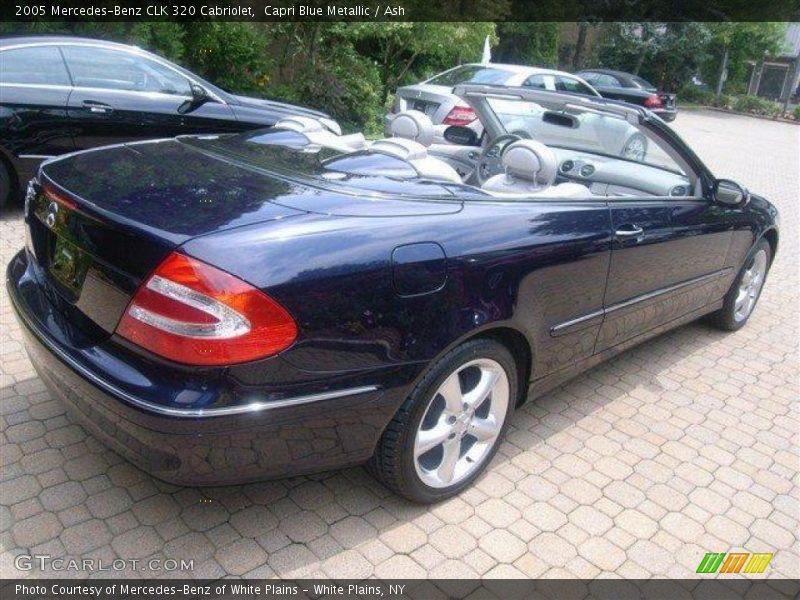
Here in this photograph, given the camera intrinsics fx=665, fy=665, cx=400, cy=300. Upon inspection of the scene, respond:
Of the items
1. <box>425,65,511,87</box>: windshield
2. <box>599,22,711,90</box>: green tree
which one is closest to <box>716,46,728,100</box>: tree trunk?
<box>599,22,711,90</box>: green tree

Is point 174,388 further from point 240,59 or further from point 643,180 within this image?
point 240,59

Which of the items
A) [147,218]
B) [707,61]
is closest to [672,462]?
[147,218]

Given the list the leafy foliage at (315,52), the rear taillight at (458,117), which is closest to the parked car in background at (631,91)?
the leafy foliage at (315,52)

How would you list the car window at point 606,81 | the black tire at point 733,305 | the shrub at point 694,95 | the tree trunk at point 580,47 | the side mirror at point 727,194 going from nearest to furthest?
the side mirror at point 727,194 < the black tire at point 733,305 < the car window at point 606,81 < the tree trunk at point 580,47 < the shrub at point 694,95

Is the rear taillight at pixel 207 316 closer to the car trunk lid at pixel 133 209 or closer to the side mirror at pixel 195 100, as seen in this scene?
the car trunk lid at pixel 133 209

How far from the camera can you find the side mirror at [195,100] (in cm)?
605

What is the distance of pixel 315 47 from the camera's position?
11883mm

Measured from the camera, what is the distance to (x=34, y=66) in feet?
17.6

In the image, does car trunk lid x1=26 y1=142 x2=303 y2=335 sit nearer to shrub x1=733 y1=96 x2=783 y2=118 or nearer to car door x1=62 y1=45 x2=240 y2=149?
car door x1=62 y1=45 x2=240 y2=149

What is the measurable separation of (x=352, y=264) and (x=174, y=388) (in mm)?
650

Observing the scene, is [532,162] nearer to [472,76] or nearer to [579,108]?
[579,108]

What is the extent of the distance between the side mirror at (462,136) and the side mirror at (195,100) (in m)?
2.87

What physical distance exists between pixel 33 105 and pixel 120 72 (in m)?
0.80

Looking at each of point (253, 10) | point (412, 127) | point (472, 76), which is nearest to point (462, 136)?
point (412, 127)
